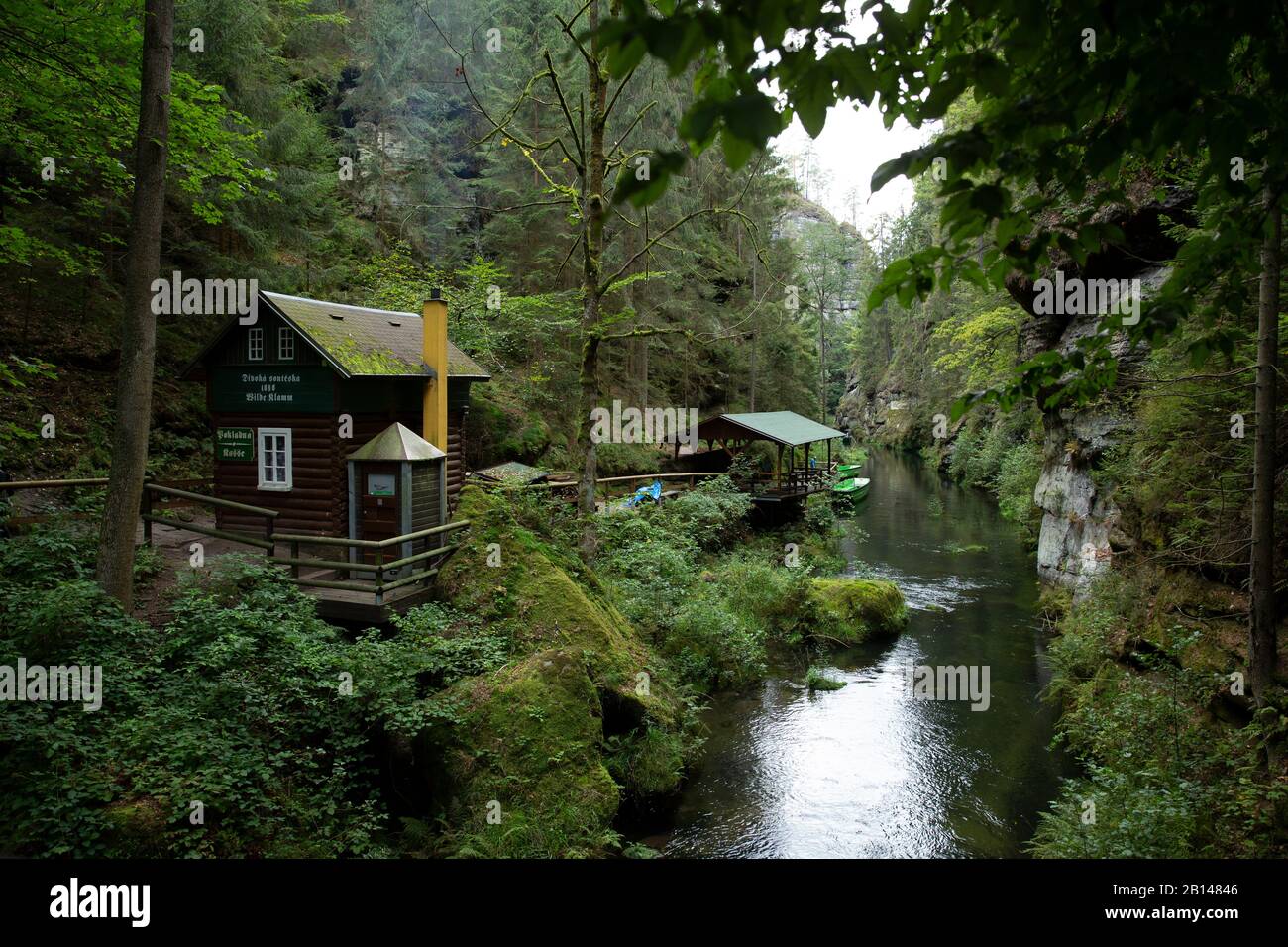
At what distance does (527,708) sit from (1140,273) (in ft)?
54.0

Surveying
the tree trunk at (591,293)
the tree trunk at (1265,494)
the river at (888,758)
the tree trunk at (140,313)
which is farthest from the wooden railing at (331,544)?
the tree trunk at (1265,494)

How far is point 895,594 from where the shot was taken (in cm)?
1834

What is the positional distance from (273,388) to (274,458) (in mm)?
1266

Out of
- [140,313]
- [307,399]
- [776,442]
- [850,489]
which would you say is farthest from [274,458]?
[850,489]

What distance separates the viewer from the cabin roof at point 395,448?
11.4 meters

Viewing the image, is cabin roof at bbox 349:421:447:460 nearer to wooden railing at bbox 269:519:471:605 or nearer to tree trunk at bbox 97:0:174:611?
wooden railing at bbox 269:519:471:605

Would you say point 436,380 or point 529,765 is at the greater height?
point 436,380

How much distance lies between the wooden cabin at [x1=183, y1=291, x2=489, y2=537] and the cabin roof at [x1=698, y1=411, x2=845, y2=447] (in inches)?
632

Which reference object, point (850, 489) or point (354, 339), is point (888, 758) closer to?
point (354, 339)

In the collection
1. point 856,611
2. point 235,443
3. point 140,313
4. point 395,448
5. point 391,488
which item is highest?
point 140,313

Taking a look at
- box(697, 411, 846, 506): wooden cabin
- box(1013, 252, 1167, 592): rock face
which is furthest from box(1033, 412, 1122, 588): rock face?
box(697, 411, 846, 506): wooden cabin

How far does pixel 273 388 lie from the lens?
12703 mm

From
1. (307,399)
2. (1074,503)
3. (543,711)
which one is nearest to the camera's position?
(543,711)

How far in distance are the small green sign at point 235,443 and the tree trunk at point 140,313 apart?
388 centimetres
